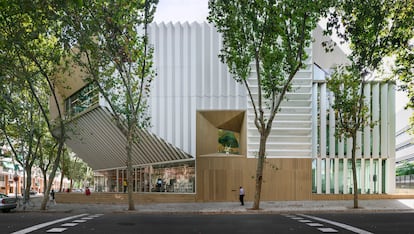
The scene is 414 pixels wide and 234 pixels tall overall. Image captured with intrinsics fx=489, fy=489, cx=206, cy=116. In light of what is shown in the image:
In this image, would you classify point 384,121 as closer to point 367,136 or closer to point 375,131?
point 375,131

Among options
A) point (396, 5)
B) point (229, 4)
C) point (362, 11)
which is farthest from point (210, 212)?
point (396, 5)

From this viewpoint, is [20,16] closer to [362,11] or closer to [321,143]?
[362,11]

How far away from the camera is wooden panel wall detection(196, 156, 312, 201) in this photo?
35250 mm

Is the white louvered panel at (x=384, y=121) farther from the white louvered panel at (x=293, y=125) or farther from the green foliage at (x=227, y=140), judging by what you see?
the green foliage at (x=227, y=140)

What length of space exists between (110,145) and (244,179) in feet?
46.3

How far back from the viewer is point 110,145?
4356 cm

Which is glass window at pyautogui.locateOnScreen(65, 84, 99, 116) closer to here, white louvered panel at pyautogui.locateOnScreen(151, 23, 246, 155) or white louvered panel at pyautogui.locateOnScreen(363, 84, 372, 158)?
white louvered panel at pyautogui.locateOnScreen(151, 23, 246, 155)

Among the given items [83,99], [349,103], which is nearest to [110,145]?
[83,99]

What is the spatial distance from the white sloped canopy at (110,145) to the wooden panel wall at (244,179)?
1959 millimetres

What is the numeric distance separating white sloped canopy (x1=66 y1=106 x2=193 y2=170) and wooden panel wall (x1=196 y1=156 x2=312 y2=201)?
1959mm

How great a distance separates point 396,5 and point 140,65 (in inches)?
554

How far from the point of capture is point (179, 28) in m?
36.3

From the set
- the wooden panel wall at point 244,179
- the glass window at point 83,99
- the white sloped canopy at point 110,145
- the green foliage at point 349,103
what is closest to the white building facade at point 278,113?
the wooden panel wall at point 244,179

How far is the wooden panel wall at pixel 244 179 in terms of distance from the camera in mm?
35250
